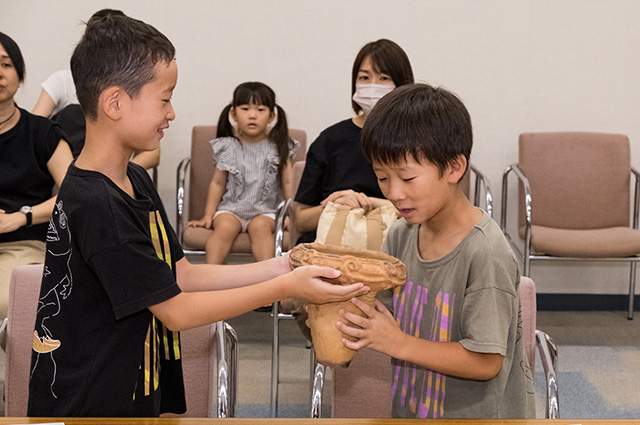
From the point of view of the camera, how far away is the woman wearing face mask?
2.95 metres

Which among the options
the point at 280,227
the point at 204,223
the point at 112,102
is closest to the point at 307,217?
the point at 280,227

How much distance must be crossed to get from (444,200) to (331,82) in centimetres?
299

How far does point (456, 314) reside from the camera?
4.74 ft

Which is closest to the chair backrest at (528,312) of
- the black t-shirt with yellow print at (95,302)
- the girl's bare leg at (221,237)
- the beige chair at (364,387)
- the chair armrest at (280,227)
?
the beige chair at (364,387)

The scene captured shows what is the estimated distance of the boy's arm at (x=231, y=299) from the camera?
129 cm

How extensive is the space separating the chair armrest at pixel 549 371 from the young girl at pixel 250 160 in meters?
2.19

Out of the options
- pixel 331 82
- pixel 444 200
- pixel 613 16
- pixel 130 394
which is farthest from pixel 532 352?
pixel 613 16

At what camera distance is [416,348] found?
54.0 inches

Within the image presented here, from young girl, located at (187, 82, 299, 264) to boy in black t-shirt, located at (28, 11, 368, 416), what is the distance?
2404 millimetres

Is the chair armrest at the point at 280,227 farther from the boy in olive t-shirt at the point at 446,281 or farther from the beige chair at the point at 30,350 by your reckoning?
the boy in olive t-shirt at the point at 446,281

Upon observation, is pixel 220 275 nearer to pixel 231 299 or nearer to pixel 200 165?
pixel 231 299

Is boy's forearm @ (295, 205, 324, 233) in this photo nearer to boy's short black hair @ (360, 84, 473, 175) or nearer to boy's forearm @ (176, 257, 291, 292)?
boy's forearm @ (176, 257, 291, 292)

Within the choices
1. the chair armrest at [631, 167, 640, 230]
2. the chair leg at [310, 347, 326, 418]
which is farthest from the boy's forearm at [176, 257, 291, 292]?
the chair armrest at [631, 167, 640, 230]

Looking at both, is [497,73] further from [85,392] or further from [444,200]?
[85,392]
